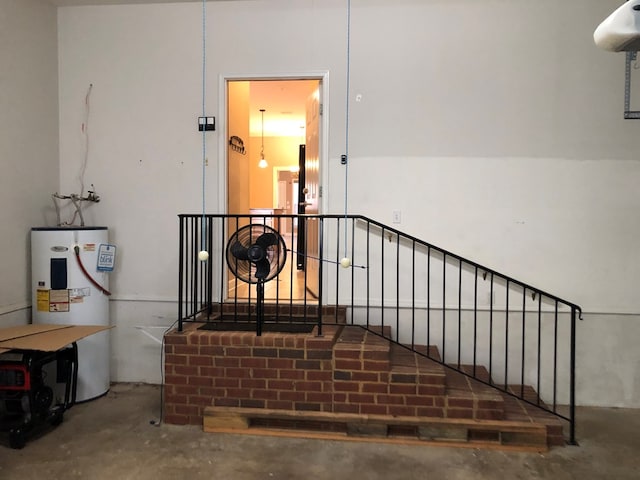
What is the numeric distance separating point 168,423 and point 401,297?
1.92m

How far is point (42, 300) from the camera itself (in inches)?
121

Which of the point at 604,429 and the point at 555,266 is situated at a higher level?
the point at 555,266

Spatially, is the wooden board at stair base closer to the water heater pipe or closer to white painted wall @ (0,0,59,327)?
the water heater pipe

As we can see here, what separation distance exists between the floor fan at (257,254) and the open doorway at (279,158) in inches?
5.0

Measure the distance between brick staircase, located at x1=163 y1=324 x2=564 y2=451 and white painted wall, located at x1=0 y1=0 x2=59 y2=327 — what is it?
1371 millimetres

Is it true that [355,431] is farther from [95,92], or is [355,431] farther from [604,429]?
[95,92]

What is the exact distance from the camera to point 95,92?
3.51 m

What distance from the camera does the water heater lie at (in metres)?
3.05

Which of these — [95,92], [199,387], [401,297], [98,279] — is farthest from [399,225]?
[95,92]

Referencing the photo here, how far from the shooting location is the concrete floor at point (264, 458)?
2252mm

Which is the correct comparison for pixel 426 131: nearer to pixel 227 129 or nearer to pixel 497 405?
pixel 227 129

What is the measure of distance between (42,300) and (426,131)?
125 inches

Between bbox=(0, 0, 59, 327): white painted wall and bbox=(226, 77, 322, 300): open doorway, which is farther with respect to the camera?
bbox=(226, 77, 322, 300): open doorway

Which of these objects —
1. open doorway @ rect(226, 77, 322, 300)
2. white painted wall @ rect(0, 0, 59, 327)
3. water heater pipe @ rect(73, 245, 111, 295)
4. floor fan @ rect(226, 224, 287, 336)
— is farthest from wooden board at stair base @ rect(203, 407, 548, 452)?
white painted wall @ rect(0, 0, 59, 327)
